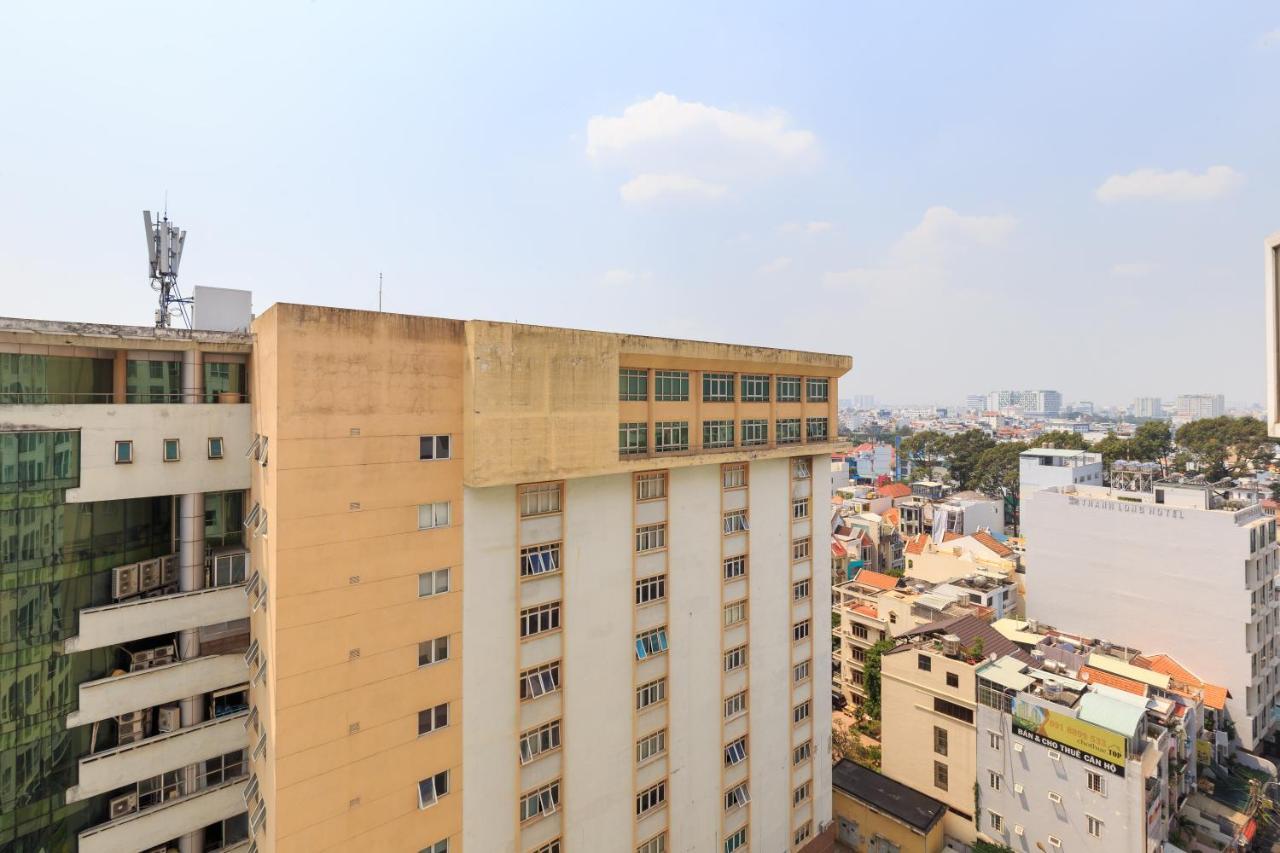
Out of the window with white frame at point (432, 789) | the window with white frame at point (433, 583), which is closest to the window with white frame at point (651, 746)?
the window with white frame at point (432, 789)

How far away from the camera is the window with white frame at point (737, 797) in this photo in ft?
70.7

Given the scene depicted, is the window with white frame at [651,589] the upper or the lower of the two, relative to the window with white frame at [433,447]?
lower

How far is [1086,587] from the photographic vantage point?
4262 cm

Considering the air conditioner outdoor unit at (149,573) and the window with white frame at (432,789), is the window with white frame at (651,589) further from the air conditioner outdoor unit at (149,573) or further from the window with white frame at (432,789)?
the air conditioner outdoor unit at (149,573)

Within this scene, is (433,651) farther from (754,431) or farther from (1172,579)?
(1172,579)

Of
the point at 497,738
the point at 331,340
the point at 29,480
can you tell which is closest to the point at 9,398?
the point at 29,480

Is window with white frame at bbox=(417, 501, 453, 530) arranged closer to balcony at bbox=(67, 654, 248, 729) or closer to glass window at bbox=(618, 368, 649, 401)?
balcony at bbox=(67, 654, 248, 729)

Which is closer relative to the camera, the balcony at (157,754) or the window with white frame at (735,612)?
the balcony at (157,754)

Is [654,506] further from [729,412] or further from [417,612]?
[417,612]

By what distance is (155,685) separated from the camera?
1409cm

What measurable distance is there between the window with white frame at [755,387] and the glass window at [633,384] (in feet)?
16.2

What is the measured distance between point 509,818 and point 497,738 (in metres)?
→ 2.40

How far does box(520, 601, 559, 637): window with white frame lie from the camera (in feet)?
54.5

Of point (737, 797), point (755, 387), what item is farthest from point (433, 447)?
point (737, 797)
